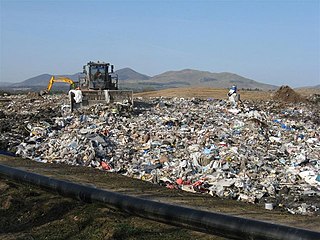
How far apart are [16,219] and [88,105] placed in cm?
1475

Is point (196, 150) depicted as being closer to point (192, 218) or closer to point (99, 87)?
point (192, 218)

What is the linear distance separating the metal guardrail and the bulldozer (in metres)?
14.0

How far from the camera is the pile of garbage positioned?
415 inches

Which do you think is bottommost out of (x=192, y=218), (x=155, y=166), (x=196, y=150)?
(x=155, y=166)

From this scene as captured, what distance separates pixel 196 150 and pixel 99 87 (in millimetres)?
11387

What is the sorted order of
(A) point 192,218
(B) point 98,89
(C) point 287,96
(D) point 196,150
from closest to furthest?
(A) point 192,218 < (D) point 196,150 < (B) point 98,89 < (C) point 287,96

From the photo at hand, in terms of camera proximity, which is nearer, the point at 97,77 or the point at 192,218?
the point at 192,218

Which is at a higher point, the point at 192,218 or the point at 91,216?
the point at 192,218

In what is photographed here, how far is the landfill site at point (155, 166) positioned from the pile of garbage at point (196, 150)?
3cm

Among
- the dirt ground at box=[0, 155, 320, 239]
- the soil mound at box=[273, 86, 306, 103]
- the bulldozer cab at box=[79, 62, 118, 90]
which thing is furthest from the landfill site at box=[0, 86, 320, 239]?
the soil mound at box=[273, 86, 306, 103]

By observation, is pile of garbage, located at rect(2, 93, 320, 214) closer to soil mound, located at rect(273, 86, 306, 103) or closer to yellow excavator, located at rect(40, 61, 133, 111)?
yellow excavator, located at rect(40, 61, 133, 111)

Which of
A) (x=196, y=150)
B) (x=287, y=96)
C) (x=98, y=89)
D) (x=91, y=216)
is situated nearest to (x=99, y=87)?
(x=98, y=89)

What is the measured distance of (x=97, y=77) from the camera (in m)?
24.3

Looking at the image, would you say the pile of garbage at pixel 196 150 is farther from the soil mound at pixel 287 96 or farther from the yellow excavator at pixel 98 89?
the soil mound at pixel 287 96
